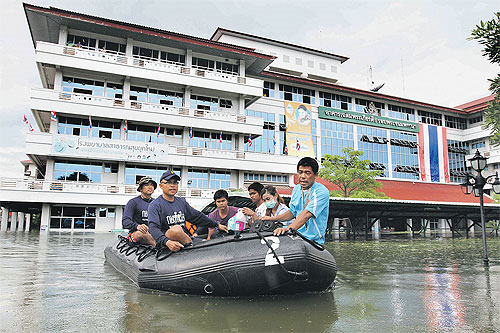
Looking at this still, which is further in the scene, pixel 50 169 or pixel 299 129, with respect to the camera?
pixel 299 129

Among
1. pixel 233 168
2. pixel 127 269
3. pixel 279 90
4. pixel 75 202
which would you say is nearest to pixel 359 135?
pixel 279 90

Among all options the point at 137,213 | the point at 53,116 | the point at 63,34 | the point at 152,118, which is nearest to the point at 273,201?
the point at 137,213

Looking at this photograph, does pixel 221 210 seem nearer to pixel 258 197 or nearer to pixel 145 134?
pixel 258 197

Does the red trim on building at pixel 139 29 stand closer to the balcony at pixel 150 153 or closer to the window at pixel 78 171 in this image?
the balcony at pixel 150 153

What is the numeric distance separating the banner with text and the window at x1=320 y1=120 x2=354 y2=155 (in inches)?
83.5

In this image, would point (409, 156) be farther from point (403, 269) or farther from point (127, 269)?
point (127, 269)

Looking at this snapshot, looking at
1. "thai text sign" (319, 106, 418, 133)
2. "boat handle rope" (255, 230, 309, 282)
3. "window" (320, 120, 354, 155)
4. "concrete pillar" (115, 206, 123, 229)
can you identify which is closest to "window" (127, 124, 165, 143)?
"concrete pillar" (115, 206, 123, 229)

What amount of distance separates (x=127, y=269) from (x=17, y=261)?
4.31m

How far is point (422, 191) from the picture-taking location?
45.0m

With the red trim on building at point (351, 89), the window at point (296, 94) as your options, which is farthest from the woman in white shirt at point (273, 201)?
the window at point (296, 94)

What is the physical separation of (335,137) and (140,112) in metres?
22.9

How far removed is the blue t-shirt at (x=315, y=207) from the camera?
5223 millimetres

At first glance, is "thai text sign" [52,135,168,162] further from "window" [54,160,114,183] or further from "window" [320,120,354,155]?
"window" [320,120,354,155]

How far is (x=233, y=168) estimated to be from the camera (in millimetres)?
34969
